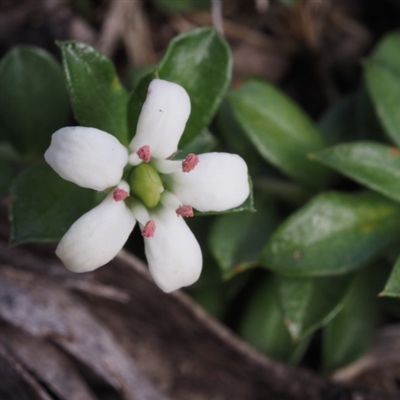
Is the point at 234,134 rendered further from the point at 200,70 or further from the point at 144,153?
Result: the point at 144,153

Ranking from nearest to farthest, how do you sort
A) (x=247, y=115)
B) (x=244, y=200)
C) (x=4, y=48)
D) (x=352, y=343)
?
(x=244, y=200) → (x=247, y=115) → (x=352, y=343) → (x=4, y=48)

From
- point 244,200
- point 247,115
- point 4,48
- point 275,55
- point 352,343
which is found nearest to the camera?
point 244,200

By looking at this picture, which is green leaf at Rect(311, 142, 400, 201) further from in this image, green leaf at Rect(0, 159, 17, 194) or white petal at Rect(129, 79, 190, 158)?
green leaf at Rect(0, 159, 17, 194)

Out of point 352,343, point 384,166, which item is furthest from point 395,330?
point 384,166

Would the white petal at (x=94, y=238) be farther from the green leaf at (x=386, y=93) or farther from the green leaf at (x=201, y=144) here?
the green leaf at (x=386, y=93)

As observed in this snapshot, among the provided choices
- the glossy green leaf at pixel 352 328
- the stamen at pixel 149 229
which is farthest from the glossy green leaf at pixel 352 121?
the stamen at pixel 149 229

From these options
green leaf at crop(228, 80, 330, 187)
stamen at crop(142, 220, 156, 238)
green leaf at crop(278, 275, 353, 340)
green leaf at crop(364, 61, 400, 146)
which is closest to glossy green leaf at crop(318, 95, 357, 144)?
green leaf at crop(228, 80, 330, 187)

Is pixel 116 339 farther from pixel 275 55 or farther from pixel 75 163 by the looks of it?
pixel 275 55
